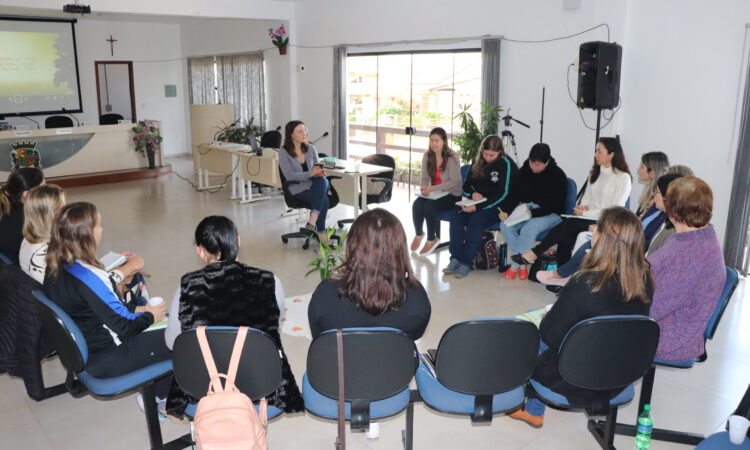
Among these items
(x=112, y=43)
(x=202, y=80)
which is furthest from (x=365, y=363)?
(x=112, y=43)

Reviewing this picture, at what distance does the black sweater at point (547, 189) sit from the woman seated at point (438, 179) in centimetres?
76

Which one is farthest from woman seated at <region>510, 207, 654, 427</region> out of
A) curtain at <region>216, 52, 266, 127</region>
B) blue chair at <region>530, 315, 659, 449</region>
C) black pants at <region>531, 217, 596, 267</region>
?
curtain at <region>216, 52, 266, 127</region>

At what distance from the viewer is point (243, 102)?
41.3 ft

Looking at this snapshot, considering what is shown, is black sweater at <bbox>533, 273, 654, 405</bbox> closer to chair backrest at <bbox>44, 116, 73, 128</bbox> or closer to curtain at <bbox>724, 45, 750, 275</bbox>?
curtain at <bbox>724, 45, 750, 275</bbox>

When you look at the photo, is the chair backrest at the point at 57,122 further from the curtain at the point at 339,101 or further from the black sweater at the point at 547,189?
the black sweater at the point at 547,189

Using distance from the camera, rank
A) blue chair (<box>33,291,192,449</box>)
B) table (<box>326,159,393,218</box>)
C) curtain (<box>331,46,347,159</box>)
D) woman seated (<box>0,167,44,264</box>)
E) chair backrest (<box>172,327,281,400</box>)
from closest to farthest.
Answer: chair backrest (<box>172,327,281,400</box>) < blue chair (<box>33,291,192,449</box>) < woman seated (<box>0,167,44,264</box>) < table (<box>326,159,393,218</box>) < curtain (<box>331,46,347,159</box>)

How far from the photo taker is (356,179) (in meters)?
6.55

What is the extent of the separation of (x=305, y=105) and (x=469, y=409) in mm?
9061

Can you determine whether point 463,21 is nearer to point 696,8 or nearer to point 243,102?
point 696,8

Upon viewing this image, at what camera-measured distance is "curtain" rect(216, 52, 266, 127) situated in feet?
39.2

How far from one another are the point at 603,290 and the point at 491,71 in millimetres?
5569

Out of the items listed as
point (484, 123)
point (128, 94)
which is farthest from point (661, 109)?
point (128, 94)

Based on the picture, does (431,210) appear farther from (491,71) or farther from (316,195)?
(491,71)

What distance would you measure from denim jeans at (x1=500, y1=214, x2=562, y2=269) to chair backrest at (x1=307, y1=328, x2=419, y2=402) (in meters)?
3.16
